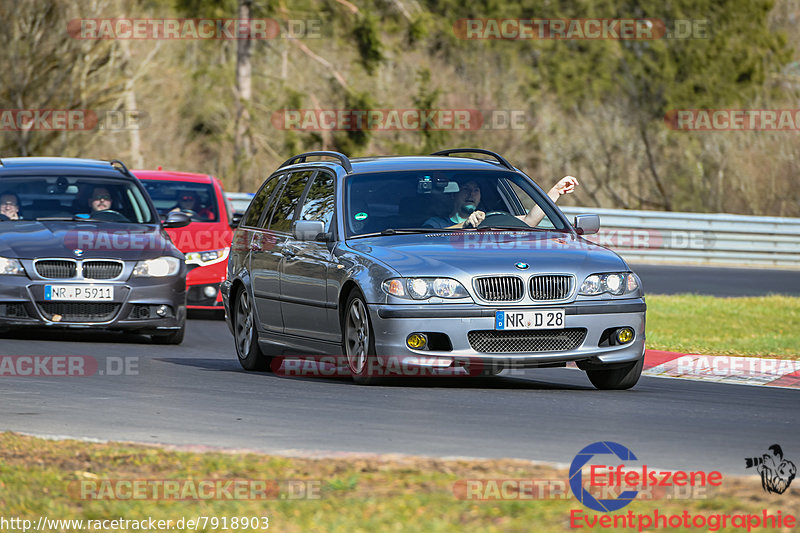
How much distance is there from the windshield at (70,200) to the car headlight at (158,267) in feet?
3.08

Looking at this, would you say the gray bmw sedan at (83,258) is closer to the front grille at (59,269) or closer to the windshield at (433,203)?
the front grille at (59,269)

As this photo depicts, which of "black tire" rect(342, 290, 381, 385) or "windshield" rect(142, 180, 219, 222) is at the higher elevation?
"black tire" rect(342, 290, 381, 385)

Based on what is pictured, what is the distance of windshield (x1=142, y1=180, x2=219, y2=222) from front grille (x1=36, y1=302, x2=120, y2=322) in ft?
15.1

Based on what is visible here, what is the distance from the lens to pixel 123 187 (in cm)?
1495

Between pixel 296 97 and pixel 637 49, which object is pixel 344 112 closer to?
pixel 296 97

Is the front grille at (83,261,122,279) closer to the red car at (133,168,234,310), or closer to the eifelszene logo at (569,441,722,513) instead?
the red car at (133,168,234,310)

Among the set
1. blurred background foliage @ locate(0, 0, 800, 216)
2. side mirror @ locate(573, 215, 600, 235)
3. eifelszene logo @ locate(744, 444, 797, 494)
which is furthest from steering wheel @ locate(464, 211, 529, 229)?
blurred background foliage @ locate(0, 0, 800, 216)

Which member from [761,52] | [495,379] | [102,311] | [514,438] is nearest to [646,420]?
[514,438]

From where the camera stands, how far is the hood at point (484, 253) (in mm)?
9531

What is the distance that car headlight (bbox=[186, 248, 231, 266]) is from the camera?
1703cm

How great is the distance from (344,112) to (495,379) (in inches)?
1133

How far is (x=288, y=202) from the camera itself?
39.2 ft

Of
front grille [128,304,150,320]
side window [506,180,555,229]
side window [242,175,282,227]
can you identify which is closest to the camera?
side window [506,180,555,229]

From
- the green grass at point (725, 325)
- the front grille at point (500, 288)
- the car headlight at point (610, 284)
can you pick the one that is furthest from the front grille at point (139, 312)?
the car headlight at point (610, 284)
